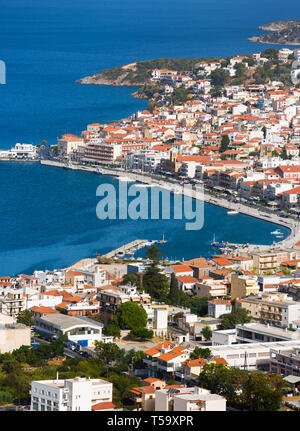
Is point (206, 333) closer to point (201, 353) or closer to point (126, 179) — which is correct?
point (201, 353)

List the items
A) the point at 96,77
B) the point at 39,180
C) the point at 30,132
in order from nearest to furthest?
the point at 39,180 → the point at 30,132 → the point at 96,77

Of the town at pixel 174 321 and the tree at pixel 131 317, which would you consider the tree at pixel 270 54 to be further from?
the tree at pixel 131 317

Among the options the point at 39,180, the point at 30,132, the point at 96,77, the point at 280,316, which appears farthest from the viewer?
the point at 96,77

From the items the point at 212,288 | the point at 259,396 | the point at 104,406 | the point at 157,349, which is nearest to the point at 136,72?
the point at 212,288

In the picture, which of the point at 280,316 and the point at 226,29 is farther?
the point at 226,29

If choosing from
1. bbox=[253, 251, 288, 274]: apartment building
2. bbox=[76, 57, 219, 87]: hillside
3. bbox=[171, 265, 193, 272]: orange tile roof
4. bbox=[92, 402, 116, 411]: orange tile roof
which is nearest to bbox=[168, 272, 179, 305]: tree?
bbox=[171, 265, 193, 272]: orange tile roof

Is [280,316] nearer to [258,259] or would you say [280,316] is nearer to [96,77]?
[258,259]

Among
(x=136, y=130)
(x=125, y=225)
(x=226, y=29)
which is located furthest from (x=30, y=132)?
(x=226, y=29)

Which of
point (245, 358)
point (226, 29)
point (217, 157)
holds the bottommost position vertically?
point (245, 358)
